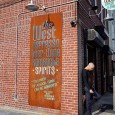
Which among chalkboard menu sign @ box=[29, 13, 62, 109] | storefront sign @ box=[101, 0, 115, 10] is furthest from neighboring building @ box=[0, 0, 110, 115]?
storefront sign @ box=[101, 0, 115, 10]

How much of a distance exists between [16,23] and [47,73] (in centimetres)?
240

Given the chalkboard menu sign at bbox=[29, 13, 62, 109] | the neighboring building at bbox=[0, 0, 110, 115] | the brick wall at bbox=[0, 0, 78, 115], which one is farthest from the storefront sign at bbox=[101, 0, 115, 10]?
the chalkboard menu sign at bbox=[29, 13, 62, 109]

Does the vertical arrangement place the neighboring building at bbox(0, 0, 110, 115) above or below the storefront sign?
below

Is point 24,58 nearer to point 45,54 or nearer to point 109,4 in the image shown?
point 45,54

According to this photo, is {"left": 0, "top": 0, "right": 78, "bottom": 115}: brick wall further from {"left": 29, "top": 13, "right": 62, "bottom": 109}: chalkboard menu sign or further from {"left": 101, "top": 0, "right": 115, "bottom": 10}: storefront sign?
{"left": 101, "top": 0, "right": 115, "bottom": 10}: storefront sign

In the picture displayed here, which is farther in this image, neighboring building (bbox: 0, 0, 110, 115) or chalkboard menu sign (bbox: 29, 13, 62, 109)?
chalkboard menu sign (bbox: 29, 13, 62, 109)

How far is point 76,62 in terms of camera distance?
22.7ft

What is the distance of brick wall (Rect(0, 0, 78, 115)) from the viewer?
698 centimetres

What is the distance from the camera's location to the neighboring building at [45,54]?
277 inches

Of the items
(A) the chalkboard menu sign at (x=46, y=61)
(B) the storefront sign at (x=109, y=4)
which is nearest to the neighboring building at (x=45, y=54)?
(A) the chalkboard menu sign at (x=46, y=61)

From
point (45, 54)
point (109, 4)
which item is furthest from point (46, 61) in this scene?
point (109, 4)

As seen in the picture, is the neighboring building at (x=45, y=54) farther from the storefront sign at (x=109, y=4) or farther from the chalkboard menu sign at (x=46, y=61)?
the storefront sign at (x=109, y=4)

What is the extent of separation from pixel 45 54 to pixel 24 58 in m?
0.96

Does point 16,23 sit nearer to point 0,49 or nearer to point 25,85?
point 0,49
